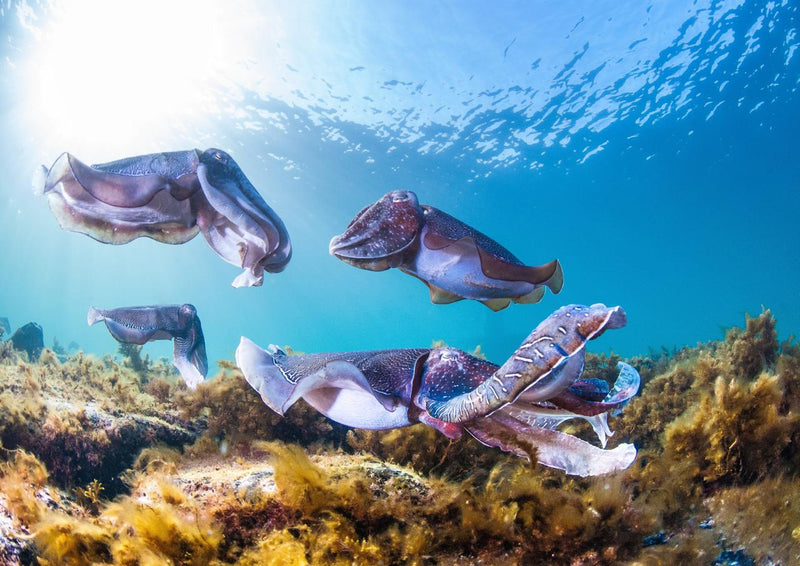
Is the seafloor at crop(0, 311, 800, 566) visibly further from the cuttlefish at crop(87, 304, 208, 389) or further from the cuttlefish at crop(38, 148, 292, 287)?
the cuttlefish at crop(38, 148, 292, 287)

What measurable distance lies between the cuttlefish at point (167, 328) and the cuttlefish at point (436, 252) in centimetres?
279

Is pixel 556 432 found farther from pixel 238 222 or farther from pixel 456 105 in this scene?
pixel 456 105

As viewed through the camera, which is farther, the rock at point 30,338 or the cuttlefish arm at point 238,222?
the rock at point 30,338

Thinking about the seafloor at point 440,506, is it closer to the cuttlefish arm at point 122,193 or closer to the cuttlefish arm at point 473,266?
the cuttlefish arm at point 473,266

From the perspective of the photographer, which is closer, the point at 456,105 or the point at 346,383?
the point at 346,383

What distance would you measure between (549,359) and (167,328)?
416cm

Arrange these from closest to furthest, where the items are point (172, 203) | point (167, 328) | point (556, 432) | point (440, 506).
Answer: point (556, 432) < point (440, 506) < point (172, 203) < point (167, 328)

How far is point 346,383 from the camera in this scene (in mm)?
2070

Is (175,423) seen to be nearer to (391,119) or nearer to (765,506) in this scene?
(765,506)

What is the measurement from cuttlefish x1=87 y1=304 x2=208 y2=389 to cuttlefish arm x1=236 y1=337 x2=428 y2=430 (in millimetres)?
2410

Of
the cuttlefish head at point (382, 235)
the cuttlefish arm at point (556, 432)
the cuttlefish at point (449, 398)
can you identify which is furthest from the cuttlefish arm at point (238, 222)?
the cuttlefish arm at point (556, 432)

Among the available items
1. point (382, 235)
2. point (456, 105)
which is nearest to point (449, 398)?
point (382, 235)

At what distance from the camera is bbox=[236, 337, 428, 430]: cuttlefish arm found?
1997 millimetres

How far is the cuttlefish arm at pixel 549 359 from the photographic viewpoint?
4.79ft
